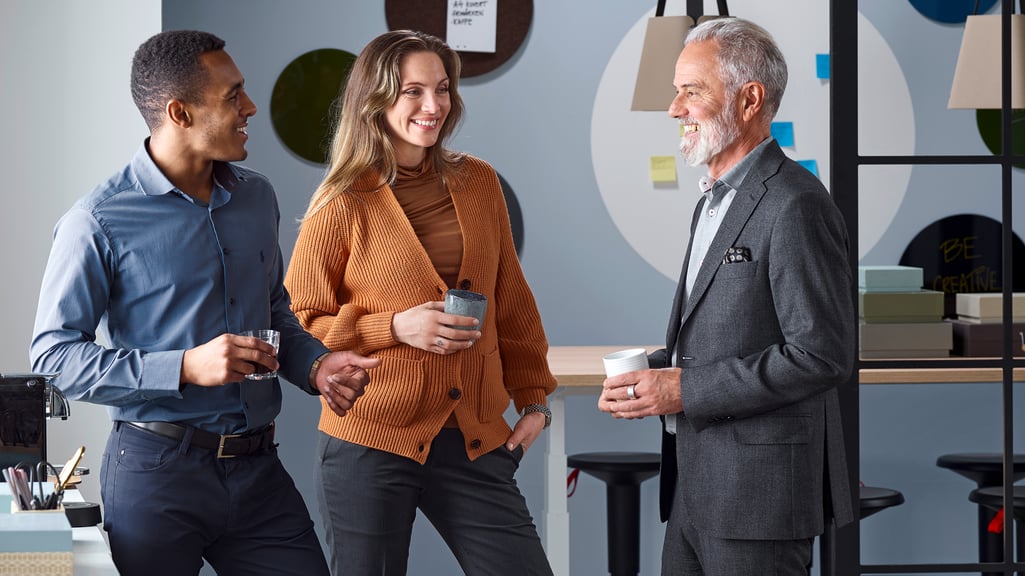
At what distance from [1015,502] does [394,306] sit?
203 cm

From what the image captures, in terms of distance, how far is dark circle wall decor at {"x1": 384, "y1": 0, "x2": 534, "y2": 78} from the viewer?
429cm

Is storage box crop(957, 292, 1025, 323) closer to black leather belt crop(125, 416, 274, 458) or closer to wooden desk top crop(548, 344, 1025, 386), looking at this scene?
wooden desk top crop(548, 344, 1025, 386)

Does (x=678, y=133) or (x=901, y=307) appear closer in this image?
(x=901, y=307)

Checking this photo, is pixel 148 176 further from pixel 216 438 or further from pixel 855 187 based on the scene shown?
pixel 855 187

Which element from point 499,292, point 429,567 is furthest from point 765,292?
point 429,567

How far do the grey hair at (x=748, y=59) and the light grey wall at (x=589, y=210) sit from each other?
2.14 metres

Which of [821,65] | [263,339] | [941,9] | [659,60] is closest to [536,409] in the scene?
[263,339]

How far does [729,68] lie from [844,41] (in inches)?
28.7

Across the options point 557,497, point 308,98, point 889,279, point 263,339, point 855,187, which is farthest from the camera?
point 308,98

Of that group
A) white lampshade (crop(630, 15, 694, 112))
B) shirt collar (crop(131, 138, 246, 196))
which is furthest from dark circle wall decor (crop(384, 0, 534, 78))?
shirt collar (crop(131, 138, 246, 196))

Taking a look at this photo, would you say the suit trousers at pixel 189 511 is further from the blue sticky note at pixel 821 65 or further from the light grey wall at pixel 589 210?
the blue sticky note at pixel 821 65

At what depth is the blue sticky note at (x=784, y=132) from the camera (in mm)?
4340

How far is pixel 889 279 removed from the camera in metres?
3.22

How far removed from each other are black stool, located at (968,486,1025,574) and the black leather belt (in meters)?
2.21
